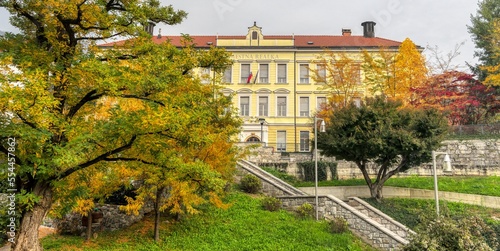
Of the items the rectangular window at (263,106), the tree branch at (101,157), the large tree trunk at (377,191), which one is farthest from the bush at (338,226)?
the rectangular window at (263,106)

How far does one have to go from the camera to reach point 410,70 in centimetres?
2384

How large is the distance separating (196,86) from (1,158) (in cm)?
499

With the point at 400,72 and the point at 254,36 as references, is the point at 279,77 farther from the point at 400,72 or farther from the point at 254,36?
the point at 400,72

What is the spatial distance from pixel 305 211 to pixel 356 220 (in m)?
1.96

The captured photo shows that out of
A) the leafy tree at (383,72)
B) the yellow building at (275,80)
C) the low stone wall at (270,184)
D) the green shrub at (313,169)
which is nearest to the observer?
the low stone wall at (270,184)

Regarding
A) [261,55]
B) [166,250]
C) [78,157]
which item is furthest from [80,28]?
[261,55]

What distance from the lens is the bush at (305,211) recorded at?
13570 mm

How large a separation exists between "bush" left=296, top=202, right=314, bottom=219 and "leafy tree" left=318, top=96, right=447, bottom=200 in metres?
3.53

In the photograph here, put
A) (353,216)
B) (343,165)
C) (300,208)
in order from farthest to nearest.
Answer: (343,165) < (300,208) < (353,216)

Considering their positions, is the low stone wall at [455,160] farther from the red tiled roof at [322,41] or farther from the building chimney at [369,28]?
the building chimney at [369,28]

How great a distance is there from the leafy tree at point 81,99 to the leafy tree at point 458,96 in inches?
742

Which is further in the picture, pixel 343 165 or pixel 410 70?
pixel 410 70

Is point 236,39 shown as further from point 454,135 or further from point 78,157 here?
point 78,157

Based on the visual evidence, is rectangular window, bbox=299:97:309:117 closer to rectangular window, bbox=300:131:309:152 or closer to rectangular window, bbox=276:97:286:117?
rectangular window, bbox=276:97:286:117
